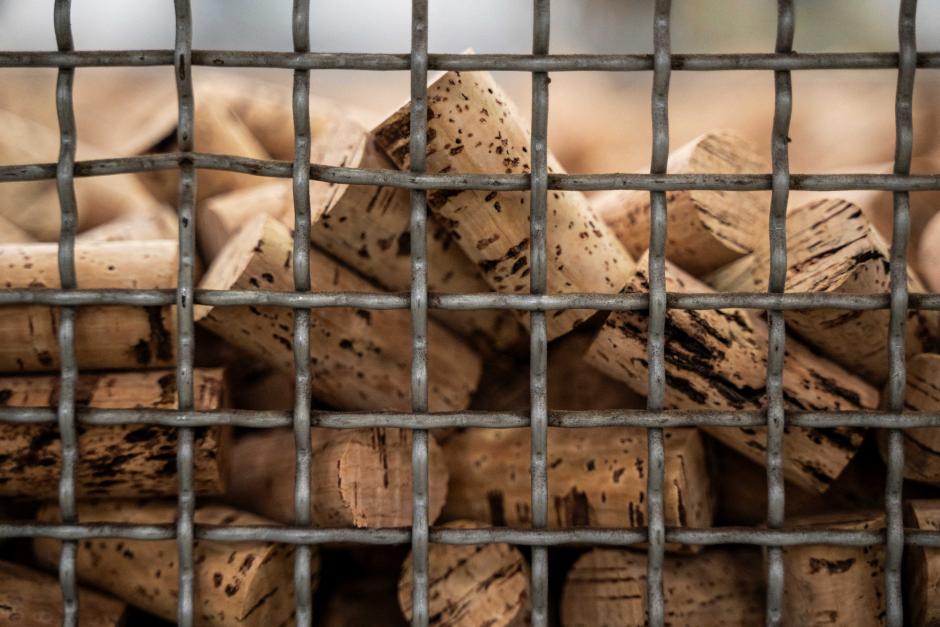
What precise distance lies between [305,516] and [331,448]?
0.44 ft

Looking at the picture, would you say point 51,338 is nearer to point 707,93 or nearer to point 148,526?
point 148,526

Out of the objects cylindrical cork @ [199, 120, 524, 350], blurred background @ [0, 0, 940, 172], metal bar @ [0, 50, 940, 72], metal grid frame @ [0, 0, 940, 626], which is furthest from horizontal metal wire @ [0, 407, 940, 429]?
blurred background @ [0, 0, 940, 172]

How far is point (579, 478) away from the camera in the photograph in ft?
3.76

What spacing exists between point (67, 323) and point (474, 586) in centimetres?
59

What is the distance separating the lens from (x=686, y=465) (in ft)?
3.61

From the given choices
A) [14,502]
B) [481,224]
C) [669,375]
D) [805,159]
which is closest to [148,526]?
[14,502]

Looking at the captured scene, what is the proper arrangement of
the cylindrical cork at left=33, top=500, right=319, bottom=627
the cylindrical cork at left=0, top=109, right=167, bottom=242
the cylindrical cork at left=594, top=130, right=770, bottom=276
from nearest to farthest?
the cylindrical cork at left=33, top=500, right=319, bottom=627
the cylindrical cork at left=594, top=130, right=770, bottom=276
the cylindrical cork at left=0, top=109, right=167, bottom=242

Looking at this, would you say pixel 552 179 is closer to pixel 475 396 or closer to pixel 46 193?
pixel 475 396

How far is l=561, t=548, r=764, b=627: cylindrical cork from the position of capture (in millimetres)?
1121

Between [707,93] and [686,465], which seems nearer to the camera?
[686,465]

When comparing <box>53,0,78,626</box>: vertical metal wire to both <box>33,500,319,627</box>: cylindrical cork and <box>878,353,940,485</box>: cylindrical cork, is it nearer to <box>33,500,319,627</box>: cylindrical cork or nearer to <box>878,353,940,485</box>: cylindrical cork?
<box>33,500,319,627</box>: cylindrical cork

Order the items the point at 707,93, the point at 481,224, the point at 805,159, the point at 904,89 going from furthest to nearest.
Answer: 1. the point at 707,93
2. the point at 805,159
3. the point at 481,224
4. the point at 904,89

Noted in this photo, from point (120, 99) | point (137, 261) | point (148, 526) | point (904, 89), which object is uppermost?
point (120, 99)

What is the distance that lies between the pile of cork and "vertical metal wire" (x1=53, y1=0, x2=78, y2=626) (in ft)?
0.28
